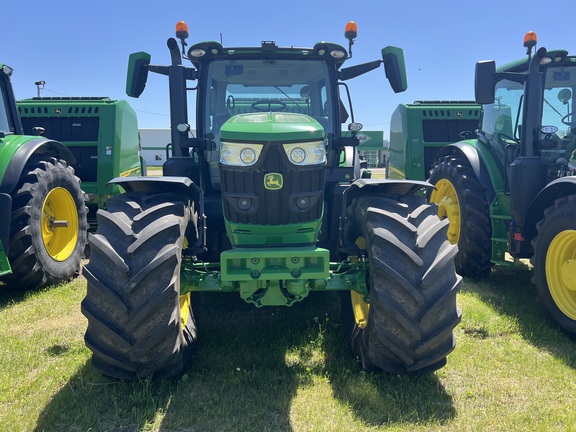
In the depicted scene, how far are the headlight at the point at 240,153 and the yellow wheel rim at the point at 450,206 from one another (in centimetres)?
348

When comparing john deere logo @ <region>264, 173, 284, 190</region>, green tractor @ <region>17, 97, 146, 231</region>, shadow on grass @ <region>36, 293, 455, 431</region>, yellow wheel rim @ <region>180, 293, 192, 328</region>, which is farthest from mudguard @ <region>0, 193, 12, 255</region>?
john deere logo @ <region>264, 173, 284, 190</region>

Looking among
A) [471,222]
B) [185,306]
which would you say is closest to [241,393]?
[185,306]

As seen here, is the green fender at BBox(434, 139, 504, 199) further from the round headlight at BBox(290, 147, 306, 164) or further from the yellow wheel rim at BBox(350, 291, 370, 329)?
the round headlight at BBox(290, 147, 306, 164)

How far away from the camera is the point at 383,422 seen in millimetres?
2600

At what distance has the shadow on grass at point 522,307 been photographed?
3.67m

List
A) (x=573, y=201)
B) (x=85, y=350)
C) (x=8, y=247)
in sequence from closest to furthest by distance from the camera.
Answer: (x=85, y=350), (x=573, y=201), (x=8, y=247)

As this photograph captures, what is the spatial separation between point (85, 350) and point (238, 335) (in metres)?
1.17

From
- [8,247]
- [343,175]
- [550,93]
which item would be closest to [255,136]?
[343,175]

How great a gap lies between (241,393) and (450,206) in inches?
160

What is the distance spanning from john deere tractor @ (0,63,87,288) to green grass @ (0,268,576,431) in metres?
0.82

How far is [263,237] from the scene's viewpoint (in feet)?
10.4

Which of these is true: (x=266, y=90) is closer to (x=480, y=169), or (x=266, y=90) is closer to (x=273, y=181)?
(x=273, y=181)

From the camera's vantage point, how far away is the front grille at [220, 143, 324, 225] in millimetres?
3008

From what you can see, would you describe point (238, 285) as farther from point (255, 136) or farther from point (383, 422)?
Result: point (383, 422)
